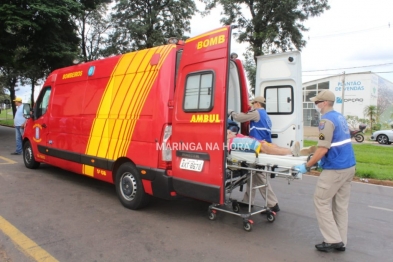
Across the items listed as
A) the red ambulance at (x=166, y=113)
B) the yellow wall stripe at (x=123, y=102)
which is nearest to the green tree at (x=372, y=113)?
the red ambulance at (x=166, y=113)

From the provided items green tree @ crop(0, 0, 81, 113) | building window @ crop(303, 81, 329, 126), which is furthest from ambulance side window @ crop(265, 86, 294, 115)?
building window @ crop(303, 81, 329, 126)

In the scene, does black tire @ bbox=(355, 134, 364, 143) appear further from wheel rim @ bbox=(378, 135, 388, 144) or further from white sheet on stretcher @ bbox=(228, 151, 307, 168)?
white sheet on stretcher @ bbox=(228, 151, 307, 168)

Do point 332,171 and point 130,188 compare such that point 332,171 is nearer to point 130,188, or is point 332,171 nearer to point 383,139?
point 130,188

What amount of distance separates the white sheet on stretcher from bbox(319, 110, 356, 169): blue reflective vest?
0.30 metres

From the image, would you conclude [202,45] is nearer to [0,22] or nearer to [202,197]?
[202,197]

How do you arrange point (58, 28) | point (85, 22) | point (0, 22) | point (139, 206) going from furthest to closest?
point (85, 22) → point (58, 28) → point (0, 22) → point (139, 206)

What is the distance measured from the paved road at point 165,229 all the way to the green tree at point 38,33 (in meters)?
10.3

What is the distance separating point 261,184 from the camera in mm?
4957

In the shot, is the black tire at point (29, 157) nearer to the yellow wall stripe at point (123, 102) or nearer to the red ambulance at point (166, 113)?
the red ambulance at point (166, 113)

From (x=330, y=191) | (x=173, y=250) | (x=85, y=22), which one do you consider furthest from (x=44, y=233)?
(x=85, y=22)

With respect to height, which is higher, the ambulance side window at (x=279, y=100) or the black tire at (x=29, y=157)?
the ambulance side window at (x=279, y=100)

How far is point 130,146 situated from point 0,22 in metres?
12.8

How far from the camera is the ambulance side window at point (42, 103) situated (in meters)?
7.31

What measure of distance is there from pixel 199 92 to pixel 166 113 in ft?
1.95
